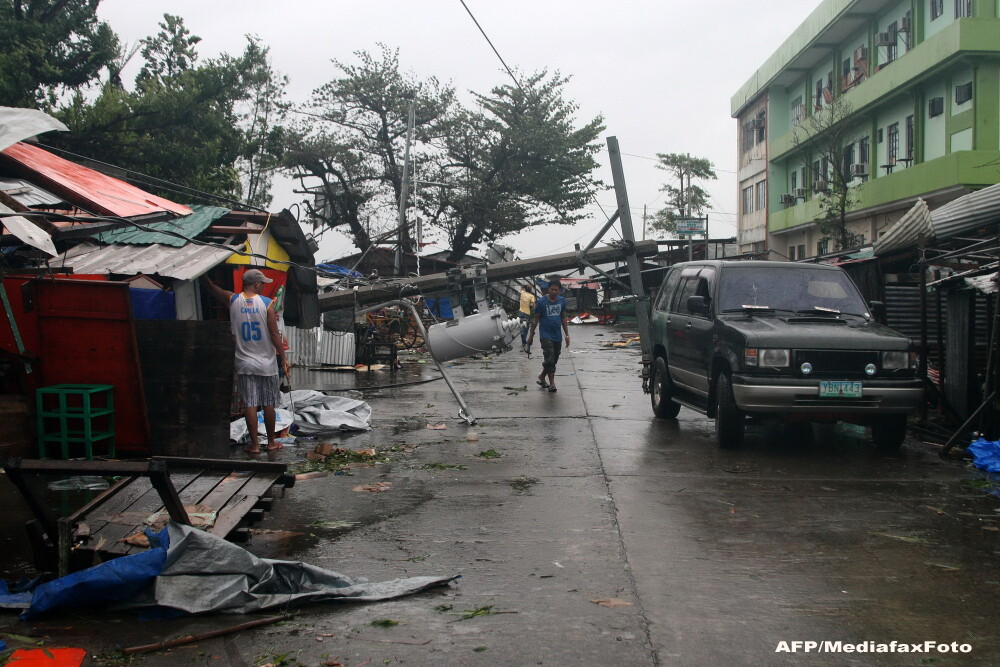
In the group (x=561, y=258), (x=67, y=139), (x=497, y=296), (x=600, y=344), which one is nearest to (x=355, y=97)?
(x=497, y=296)

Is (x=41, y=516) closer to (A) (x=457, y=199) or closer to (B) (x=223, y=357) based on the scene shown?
(B) (x=223, y=357)

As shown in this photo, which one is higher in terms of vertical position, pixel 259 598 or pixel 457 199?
pixel 457 199

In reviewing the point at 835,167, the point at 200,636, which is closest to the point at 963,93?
the point at 835,167

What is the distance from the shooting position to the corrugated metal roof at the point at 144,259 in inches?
371

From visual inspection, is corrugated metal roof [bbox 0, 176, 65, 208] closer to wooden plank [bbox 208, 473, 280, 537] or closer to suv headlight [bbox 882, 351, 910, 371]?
wooden plank [bbox 208, 473, 280, 537]

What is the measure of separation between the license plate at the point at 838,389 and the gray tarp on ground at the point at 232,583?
531 cm

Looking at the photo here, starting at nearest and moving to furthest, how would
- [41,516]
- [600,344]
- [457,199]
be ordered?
[41,516], [600,344], [457,199]

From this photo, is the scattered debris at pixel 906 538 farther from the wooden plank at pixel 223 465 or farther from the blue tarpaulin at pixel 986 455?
the wooden plank at pixel 223 465

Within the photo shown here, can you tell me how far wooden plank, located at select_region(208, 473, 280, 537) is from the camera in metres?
5.20

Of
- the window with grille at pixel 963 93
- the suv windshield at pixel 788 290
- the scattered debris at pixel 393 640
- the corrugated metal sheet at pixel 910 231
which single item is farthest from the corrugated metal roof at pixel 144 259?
the window with grille at pixel 963 93

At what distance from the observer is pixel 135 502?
5.75 meters

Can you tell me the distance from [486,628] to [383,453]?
5.00 meters

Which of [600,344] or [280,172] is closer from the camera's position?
[600,344]

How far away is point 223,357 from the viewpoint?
867 cm
